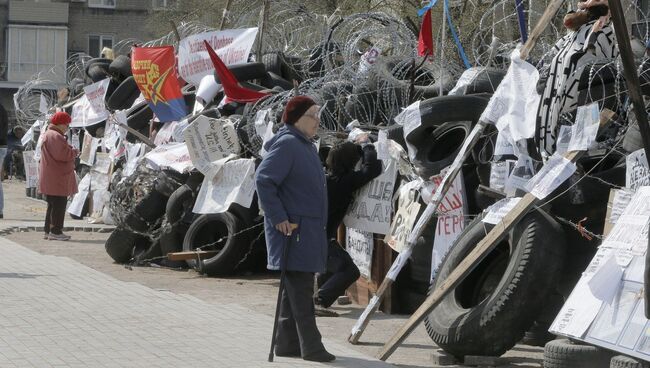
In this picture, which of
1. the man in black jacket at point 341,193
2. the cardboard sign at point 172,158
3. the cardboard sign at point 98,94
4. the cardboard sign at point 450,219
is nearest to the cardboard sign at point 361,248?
the man in black jacket at point 341,193

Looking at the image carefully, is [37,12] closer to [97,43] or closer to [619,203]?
[97,43]

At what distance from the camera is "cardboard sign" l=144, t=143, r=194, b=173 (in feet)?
51.7

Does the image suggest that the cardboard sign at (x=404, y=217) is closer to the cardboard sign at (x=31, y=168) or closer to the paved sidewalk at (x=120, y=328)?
the paved sidewalk at (x=120, y=328)

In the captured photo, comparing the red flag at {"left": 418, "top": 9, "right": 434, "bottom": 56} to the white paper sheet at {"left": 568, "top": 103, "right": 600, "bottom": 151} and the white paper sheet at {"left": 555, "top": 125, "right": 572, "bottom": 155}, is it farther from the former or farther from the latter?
the white paper sheet at {"left": 568, "top": 103, "right": 600, "bottom": 151}

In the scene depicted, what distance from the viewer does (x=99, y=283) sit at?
42.8 ft

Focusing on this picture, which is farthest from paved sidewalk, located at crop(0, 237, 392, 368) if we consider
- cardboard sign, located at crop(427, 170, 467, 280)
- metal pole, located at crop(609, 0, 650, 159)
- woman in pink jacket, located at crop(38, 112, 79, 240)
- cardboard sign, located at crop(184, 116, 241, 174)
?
woman in pink jacket, located at crop(38, 112, 79, 240)

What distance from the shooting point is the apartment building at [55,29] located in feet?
235

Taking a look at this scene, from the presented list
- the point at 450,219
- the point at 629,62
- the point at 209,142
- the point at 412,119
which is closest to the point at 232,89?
the point at 209,142

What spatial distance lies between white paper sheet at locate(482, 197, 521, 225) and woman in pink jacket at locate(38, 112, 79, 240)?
423 inches

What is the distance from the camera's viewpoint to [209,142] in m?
14.9

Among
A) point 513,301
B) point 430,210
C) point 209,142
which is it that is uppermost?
point 209,142

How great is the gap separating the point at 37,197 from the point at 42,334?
20.7 meters

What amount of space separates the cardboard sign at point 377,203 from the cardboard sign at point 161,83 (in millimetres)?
7583

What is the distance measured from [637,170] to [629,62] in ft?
5.60
